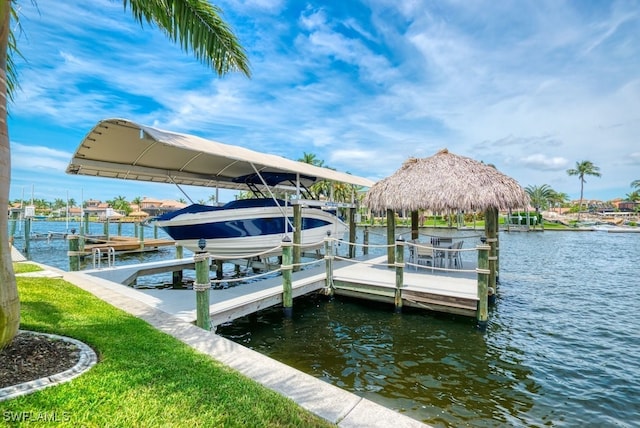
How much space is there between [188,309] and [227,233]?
299 cm

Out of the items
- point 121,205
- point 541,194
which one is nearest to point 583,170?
point 541,194

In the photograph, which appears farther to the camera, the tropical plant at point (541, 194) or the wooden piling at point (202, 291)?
→ the tropical plant at point (541, 194)

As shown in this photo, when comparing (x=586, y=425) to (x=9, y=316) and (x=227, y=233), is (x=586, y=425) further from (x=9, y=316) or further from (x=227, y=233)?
(x=227, y=233)

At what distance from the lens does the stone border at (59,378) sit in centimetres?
266

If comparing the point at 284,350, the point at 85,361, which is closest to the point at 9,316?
the point at 85,361

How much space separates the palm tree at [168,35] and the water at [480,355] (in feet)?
13.2

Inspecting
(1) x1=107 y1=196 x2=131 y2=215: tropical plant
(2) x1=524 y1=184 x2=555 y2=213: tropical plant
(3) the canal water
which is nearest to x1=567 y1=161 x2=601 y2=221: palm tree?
(2) x1=524 y1=184 x2=555 y2=213: tropical plant

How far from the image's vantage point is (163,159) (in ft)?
28.8

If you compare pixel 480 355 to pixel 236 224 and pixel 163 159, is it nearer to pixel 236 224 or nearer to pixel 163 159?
pixel 236 224

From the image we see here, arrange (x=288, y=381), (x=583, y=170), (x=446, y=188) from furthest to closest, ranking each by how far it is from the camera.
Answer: (x=583, y=170) < (x=446, y=188) < (x=288, y=381)

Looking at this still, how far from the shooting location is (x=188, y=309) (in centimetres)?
611

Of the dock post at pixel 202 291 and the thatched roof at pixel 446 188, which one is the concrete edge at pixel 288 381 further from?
the thatched roof at pixel 446 188

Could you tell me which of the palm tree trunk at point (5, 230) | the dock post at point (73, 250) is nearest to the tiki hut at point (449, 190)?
the dock post at point (73, 250)

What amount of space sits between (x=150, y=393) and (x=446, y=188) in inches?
332
